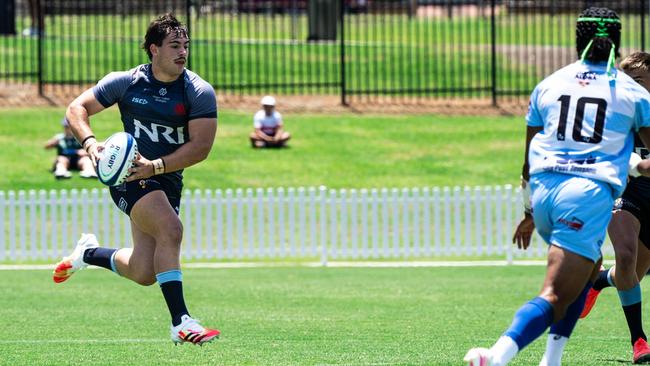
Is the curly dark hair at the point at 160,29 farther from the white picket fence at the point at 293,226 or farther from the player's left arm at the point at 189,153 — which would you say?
the white picket fence at the point at 293,226

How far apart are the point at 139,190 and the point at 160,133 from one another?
427mm

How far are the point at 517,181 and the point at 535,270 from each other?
16.3 feet

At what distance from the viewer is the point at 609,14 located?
21.8 feet

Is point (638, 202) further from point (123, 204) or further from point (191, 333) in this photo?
point (123, 204)

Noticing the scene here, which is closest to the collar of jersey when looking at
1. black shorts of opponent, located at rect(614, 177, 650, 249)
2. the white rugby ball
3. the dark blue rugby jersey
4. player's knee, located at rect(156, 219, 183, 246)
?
the dark blue rugby jersey

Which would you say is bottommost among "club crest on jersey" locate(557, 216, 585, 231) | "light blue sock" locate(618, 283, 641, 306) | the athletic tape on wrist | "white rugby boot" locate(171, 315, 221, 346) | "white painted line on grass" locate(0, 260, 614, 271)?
"white painted line on grass" locate(0, 260, 614, 271)

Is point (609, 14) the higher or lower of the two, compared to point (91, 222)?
higher

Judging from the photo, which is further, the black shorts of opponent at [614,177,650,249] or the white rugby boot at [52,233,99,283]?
the white rugby boot at [52,233,99,283]

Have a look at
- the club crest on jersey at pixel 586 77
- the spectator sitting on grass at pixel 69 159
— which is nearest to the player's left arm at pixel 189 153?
the club crest on jersey at pixel 586 77

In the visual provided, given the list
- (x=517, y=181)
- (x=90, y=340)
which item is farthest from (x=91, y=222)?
(x=90, y=340)

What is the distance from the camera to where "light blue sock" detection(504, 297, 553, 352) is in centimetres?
629

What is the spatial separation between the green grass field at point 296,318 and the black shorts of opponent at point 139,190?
3.45 ft

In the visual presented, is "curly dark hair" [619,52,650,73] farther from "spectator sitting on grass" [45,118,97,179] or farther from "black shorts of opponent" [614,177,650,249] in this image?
"spectator sitting on grass" [45,118,97,179]

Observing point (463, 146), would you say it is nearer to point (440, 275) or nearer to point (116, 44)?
point (440, 275)
